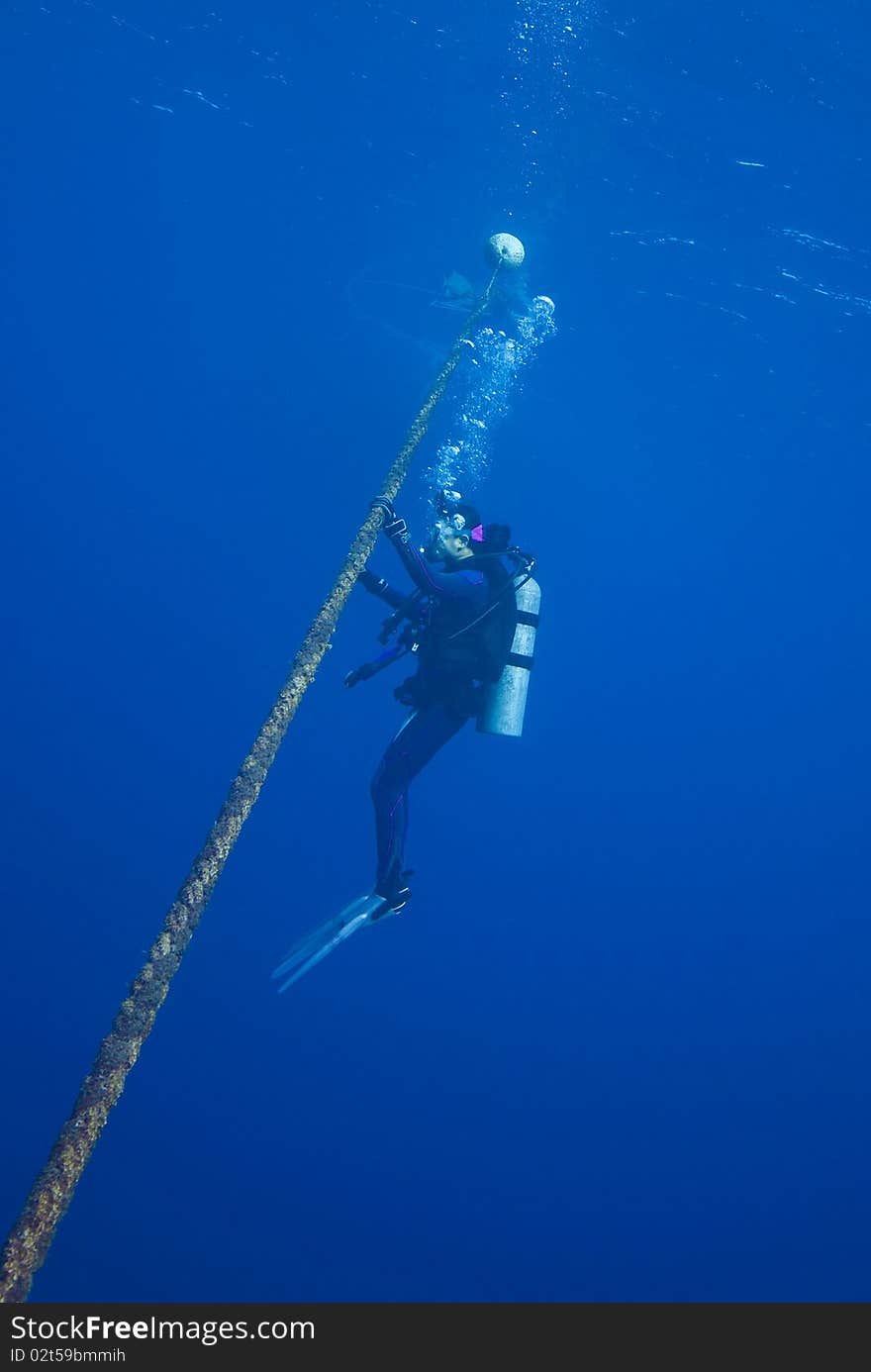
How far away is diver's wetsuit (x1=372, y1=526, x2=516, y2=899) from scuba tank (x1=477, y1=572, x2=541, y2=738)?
0.15m

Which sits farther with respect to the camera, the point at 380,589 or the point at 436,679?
the point at 436,679

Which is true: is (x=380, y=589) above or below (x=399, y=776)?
above

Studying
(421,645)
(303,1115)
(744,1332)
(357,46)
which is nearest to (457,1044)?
(303,1115)

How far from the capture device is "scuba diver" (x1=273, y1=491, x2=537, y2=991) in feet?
20.0

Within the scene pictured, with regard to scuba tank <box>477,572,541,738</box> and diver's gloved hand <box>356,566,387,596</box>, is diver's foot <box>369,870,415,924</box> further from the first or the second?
diver's gloved hand <box>356,566,387,596</box>

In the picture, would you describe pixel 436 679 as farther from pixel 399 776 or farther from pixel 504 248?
pixel 504 248

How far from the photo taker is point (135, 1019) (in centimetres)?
255

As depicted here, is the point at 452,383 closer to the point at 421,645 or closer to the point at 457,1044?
the point at 421,645

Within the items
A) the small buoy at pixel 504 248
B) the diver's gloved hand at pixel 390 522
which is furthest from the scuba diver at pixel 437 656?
the small buoy at pixel 504 248

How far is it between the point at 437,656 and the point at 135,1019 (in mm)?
4153

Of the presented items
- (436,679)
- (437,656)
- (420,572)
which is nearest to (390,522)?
(420,572)

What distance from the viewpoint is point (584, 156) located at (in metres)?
13.1

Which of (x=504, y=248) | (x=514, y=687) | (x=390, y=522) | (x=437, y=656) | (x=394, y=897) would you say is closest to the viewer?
(x=390, y=522)

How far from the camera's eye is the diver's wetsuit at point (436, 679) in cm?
606
